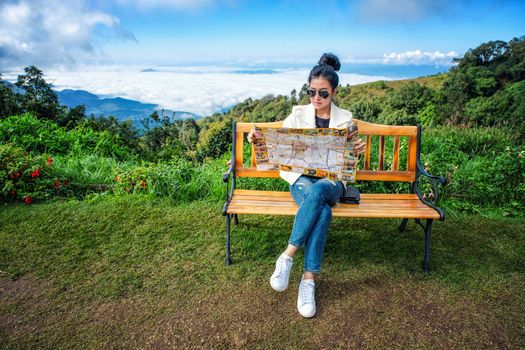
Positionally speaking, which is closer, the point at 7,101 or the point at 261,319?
the point at 261,319

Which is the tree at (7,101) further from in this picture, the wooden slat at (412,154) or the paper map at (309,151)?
the wooden slat at (412,154)

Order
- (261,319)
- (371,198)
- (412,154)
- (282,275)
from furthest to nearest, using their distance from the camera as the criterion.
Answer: (412,154)
(371,198)
(282,275)
(261,319)

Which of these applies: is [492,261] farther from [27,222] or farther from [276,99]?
[276,99]

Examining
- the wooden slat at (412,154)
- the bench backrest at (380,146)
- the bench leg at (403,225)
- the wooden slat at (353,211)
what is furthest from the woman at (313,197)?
the bench leg at (403,225)

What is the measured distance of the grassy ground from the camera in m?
2.71

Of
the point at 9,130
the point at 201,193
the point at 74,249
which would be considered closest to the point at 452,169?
the point at 201,193

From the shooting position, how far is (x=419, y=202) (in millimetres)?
3668

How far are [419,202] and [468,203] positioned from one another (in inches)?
59.6

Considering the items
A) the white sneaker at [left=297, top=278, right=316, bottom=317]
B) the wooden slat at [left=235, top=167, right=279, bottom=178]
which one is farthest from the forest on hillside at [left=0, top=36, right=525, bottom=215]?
the white sneaker at [left=297, top=278, right=316, bottom=317]

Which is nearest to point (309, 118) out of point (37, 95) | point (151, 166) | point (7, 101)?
point (151, 166)

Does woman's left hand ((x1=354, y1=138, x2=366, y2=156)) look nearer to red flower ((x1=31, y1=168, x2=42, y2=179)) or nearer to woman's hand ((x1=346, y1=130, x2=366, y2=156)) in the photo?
woman's hand ((x1=346, y1=130, x2=366, y2=156))

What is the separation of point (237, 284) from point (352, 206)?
120cm

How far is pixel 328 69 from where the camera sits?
3309mm

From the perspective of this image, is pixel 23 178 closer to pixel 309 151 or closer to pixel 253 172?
pixel 253 172
